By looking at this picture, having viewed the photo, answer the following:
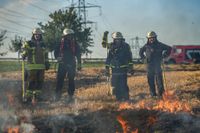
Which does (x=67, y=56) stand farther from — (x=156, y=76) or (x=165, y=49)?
(x=165, y=49)

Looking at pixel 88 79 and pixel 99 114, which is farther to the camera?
pixel 88 79

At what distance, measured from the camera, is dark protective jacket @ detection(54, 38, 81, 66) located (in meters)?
16.4

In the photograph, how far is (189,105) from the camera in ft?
44.1

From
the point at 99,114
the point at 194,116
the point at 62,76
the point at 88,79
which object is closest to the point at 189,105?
the point at 194,116

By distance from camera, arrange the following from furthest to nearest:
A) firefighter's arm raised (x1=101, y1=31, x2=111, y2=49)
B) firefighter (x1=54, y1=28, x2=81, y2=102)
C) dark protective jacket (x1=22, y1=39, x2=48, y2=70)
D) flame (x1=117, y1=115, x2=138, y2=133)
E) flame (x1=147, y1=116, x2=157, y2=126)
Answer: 1. firefighter's arm raised (x1=101, y1=31, x2=111, y2=49)
2. firefighter (x1=54, y1=28, x2=81, y2=102)
3. dark protective jacket (x1=22, y1=39, x2=48, y2=70)
4. flame (x1=147, y1=116, x2=157, y2=126)
5. flame (x1=117, y1=115, x2=138, y2=133)

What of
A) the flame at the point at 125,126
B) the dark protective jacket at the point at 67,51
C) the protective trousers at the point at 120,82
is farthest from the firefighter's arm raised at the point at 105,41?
the flame at the point at 125,126

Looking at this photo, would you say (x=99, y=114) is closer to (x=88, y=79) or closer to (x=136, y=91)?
(x=136, y=91)

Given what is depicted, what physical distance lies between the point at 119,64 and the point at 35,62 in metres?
2.79

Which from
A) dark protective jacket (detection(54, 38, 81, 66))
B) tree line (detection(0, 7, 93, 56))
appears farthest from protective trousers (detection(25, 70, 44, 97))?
tree line (detection(0, 7, 93, 56))

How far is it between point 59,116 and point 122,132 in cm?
156

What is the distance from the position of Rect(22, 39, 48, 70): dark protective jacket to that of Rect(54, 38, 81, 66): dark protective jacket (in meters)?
0.46

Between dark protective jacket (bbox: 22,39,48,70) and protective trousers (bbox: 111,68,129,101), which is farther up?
dark protective jacket (bbox: 22,39,48,70)

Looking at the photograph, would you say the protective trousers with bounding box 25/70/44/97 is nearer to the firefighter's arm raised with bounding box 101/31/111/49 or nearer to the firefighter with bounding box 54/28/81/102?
the firefighter with bounding box 54/28/81/102

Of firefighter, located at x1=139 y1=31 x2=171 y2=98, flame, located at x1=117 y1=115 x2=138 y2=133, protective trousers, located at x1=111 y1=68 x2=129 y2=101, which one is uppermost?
firefighter, located at x1=139 y1=31 x2=171 y2=98
